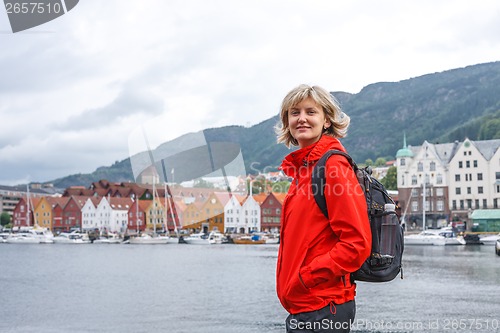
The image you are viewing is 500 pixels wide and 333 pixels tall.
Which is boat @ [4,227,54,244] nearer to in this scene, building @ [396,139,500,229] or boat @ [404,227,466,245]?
building @ [396,139,500,229]

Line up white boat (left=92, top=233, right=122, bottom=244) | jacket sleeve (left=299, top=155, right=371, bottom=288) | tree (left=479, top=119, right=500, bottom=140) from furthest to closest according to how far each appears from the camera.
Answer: tree (left=479, top=119, right=500, bottom=140) → white boat (left=92, top=233, right=122, bottom=244) → jacket sleeve (left=299, top=155, right=371, bottom=288)

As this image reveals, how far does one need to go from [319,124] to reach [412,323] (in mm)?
16634

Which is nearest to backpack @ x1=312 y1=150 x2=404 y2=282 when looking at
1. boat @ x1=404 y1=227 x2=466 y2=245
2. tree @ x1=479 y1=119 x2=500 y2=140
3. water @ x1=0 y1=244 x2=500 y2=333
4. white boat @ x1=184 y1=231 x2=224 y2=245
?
water @ x1=0 y1=244 x2=500 y2=333

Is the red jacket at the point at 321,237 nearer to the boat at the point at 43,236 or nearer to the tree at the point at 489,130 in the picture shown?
the boat at the point at 43,236

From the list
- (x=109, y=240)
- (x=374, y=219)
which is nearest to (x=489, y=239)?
(x=109, y=240)

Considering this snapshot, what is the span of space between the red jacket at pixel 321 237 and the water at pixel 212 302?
48.5 ft

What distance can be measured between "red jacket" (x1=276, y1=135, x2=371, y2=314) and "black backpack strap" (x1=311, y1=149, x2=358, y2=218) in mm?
26

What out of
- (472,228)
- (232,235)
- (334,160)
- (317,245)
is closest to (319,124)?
(334,160)

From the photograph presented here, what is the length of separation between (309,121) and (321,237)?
635 mm

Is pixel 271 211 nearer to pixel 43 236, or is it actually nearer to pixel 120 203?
pixel 120 203

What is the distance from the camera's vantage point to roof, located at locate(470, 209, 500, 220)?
83.1 m

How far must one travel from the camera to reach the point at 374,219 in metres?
3.03

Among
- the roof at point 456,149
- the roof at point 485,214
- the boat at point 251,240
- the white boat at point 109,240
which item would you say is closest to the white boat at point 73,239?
the white boat at point 109,240

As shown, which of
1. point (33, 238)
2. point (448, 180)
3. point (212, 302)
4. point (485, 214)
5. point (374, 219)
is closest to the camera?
point (374, 219)
